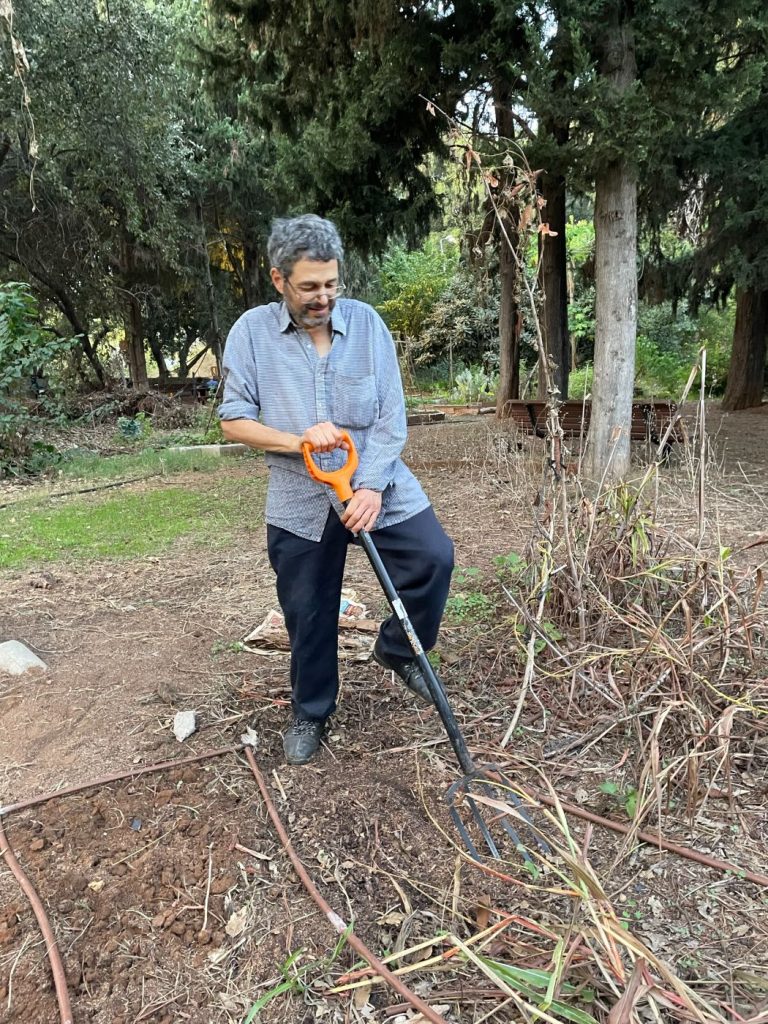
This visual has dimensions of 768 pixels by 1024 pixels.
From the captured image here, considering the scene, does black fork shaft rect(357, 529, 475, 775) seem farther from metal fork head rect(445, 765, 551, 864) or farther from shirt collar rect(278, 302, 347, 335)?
shirt collar rect(278, 302, 347, 335)

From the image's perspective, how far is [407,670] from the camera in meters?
2.42

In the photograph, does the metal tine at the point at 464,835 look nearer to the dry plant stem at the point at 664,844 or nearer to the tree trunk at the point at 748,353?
the dry plant stem at the point at 664,844

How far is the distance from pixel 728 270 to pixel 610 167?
11.7ft

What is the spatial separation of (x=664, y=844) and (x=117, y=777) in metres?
1.61

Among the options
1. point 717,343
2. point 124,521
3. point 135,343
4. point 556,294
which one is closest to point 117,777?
point 124,521

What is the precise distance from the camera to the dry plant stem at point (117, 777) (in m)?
2.03

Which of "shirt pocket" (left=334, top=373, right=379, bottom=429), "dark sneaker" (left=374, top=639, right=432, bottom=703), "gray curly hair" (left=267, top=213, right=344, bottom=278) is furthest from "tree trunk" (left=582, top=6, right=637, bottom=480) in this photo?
"gray curly hair" (left=267, top=213, right=344, bottom=278)

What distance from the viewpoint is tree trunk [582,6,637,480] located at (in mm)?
5363

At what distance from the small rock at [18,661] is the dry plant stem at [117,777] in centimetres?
99

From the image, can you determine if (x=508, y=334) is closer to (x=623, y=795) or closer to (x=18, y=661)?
(x=18, y=661)

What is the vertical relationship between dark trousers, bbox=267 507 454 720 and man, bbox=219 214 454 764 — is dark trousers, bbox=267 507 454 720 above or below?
below

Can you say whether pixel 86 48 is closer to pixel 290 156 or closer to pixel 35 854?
pixel 290 156

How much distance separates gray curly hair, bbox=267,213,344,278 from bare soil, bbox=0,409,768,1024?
1.53 meters

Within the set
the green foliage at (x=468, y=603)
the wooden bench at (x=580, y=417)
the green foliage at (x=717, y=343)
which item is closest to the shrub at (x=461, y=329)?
the green foliage at (x=717, y=343)
